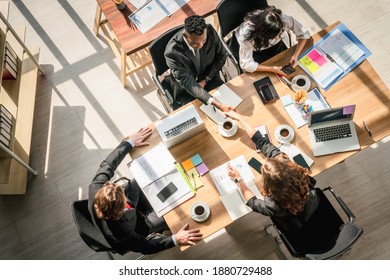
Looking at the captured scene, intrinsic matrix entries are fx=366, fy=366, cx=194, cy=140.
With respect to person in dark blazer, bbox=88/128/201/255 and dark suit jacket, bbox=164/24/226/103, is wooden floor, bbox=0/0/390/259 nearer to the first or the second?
person in dark blazer, bbox=88/128/201/255

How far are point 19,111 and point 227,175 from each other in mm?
2322

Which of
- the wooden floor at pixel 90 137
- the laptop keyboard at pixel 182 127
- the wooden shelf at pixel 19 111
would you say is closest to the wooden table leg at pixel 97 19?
the wooden floor at pixel 90 137

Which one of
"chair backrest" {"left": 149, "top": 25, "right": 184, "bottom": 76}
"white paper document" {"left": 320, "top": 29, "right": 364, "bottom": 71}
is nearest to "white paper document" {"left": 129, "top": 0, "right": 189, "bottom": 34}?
"chair backrest" {"left": 149, "top": 25, "right": 184, "bottom": 76}

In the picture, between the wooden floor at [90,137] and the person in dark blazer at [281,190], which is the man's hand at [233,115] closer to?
the person in dark blazer at [281,190]

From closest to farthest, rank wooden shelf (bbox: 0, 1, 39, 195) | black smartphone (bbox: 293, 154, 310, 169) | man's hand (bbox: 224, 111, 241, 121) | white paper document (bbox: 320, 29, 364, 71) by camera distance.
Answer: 1. black smartphone (bbox: 293, 154, 310, 169)
2. man's hand (bbox: 224, 111, 241, 121)
3. white paper document (bbox: 320, 29, 364, 71)
4. wooden shelf (bbox: 0, 1, 39, 195)

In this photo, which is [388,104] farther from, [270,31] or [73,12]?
[73,12]

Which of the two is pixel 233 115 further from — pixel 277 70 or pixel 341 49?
pixel 341 49

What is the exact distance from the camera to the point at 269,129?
2680mm

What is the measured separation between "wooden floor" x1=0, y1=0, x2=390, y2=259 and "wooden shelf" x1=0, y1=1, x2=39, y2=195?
16 cm

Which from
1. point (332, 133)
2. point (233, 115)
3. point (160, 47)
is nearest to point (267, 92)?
point (233, 115)

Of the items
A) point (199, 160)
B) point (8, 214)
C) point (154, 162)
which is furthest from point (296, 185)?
point (8, 214)

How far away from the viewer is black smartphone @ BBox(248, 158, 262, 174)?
8.48 feet
